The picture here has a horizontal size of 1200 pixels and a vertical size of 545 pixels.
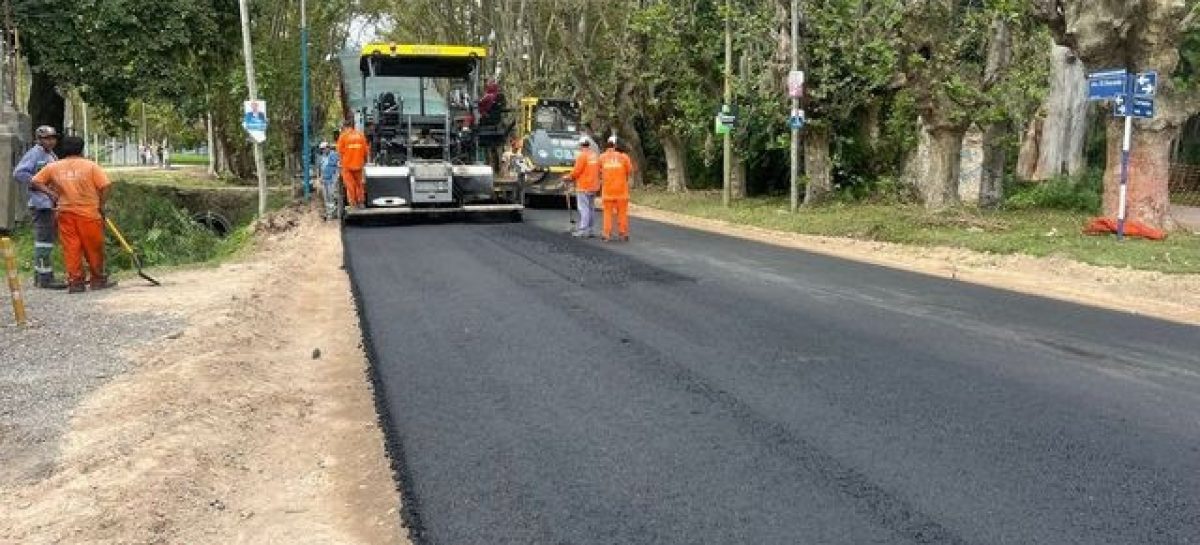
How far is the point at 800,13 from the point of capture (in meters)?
21.5

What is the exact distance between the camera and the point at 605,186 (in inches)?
606

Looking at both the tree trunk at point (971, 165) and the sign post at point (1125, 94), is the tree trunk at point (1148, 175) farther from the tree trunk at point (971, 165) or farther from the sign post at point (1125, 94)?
the tree trunk at point (971, 165)

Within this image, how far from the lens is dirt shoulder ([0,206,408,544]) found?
4.44 m

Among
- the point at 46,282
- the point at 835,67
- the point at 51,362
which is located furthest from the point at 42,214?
the point at 835,67

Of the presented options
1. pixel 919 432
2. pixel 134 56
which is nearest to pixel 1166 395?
pixel 919 432

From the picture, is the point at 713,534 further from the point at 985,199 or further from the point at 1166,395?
the point at 985,199

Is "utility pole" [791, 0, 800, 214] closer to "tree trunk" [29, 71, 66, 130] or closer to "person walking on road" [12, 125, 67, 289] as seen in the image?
"person walking on road" [12, 125, 67, 289]

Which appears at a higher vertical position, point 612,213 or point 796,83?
point 796,83

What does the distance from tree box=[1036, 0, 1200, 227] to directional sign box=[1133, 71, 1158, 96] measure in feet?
3.29

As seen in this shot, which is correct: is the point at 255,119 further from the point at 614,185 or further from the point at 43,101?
the point at 43,101

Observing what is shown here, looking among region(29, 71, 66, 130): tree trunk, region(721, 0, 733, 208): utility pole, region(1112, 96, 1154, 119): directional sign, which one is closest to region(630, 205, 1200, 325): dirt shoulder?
region(1112, 96, 1154, 119): directional sign

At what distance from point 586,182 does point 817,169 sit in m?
9.27

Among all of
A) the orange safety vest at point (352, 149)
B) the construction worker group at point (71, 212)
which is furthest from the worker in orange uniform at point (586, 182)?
A: the construction worker group at point (71, 212)

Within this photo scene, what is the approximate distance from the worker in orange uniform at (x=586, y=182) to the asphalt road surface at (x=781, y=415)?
5380 mm
